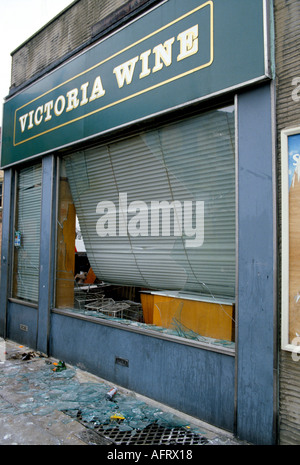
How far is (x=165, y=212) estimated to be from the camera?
4176 millimetres

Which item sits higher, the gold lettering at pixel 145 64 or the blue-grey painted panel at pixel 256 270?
the gold lettering at pixel 145 64

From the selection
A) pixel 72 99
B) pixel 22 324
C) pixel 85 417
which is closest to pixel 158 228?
pixel 85 417

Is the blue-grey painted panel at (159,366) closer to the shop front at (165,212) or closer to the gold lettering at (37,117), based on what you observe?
the shop front at (165,212)

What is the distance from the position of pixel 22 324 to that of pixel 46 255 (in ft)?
5.02

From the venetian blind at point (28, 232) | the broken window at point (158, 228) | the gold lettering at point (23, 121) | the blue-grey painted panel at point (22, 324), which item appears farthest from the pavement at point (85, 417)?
the gold lettering at point (23, 121)

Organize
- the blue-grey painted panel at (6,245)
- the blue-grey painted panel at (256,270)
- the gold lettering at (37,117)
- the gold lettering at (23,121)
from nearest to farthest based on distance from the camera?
1. the blue-grey painted panel at (256,270)
2. the gold lettering at (37,117)
3. the gold lettering at (23,121)
4. the blue-grey painted panel at (6,245)

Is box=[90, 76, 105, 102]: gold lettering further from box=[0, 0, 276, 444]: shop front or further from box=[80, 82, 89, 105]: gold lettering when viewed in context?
box=[80, 82, 89, 105]: gold lettering

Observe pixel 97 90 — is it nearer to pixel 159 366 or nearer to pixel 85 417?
pixel 159 366

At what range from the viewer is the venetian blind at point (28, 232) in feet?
20.1

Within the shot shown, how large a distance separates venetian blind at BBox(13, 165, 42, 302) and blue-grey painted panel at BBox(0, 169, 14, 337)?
0.52 feet

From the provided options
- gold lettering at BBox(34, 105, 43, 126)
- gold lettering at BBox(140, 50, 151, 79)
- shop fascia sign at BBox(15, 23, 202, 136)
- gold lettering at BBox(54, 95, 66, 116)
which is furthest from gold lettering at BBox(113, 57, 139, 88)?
gold lettering at BBox(34, 105, 43, 126)

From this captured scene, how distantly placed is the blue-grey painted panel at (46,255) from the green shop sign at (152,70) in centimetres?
45

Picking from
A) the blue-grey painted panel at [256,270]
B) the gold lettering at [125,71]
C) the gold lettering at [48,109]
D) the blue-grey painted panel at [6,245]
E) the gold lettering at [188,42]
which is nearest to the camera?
the blue-grey painted panel at [256,270]

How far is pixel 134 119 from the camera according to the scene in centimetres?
418
